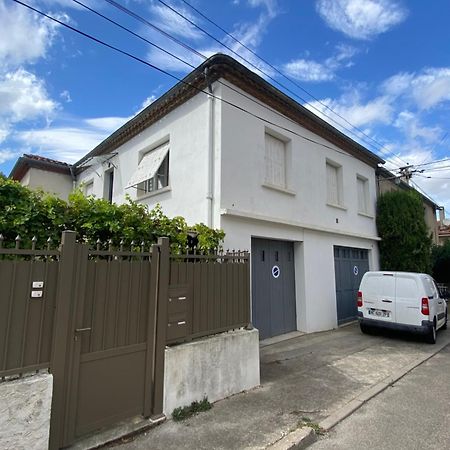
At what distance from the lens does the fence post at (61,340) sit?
3381mm

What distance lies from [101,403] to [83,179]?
12.7 m

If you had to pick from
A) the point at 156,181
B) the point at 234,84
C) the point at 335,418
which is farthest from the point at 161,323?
the point at 156,181

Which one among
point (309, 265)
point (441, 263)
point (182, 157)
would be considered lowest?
point (309, 265)

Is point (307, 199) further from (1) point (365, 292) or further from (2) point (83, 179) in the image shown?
(2) point (83, 179)

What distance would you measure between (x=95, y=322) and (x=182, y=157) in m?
5.86

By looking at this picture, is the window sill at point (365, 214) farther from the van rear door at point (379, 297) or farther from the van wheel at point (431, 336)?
the van wheel at point (431, 336)

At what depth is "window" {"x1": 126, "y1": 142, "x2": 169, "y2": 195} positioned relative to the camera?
31.6 ft

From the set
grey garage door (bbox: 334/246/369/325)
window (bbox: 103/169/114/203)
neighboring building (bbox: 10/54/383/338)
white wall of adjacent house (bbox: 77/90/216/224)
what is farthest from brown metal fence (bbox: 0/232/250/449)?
window (bbox: 103/169/114/203)

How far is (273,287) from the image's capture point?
9.05 metres

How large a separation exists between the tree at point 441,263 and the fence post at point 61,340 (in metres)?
22.5

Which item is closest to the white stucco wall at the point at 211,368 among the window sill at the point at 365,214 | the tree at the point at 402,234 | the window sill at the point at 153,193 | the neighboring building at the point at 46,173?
the window sill at the point at 153,193

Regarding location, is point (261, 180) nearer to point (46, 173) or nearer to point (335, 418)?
point (335, 418)

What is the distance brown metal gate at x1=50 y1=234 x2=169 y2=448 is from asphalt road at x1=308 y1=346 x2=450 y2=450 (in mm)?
2163

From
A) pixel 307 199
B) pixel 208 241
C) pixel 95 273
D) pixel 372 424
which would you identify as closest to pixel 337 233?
pixel 307 199
